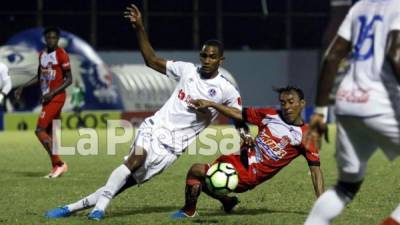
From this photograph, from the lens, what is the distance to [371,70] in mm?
7461

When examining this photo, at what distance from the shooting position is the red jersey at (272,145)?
36.0ft

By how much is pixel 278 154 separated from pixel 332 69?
3.57 metres

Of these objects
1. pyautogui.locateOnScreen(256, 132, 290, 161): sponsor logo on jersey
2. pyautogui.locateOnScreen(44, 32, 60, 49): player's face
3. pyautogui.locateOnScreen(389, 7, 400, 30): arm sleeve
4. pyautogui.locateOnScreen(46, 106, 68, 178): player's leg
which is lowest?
pyautogui.locateOnScreen(46, 106, 68, 178): player's leg

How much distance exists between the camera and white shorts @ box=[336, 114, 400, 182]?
745 centimetres

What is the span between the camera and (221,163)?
35.8 ft

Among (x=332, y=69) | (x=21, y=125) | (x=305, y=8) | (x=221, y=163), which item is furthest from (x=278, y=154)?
(x=305, y=8)

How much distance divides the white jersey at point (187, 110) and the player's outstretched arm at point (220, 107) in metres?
0.17

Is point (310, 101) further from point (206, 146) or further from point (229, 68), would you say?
point (206, 146)

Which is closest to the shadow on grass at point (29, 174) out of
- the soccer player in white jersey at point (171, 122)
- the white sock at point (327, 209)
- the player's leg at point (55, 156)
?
the player's leg at point (55, 156)

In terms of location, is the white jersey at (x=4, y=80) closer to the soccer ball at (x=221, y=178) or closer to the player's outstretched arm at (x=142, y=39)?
the player's outstretched arm at (x=142, y=39)

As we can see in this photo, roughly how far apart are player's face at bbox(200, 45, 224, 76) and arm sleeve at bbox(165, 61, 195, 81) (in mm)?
216

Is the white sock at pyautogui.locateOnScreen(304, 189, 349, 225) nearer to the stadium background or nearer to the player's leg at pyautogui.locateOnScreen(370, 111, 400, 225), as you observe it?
the player's leg at pyautogui.locateOnScreen(370, 111, 400, 225)

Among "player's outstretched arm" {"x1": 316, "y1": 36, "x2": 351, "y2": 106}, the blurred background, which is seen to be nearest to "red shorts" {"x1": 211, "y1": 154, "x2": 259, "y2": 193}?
"player's outstretched arm" {"x1": 316, "y1": 36, "x2": 351, "y2": 106}

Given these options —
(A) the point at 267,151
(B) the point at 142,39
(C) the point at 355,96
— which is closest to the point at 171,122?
(B) the point at 142,39
